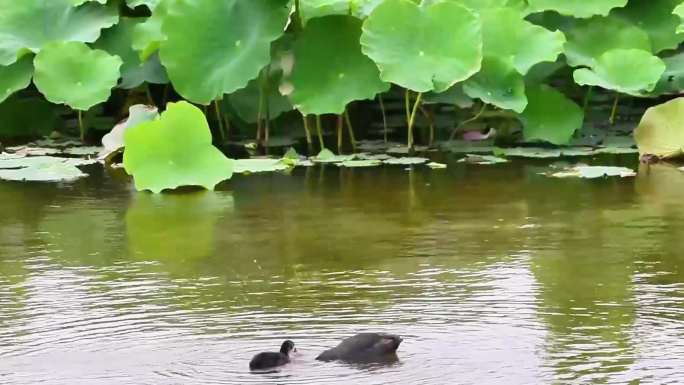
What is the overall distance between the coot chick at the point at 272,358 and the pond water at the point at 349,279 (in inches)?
1.3

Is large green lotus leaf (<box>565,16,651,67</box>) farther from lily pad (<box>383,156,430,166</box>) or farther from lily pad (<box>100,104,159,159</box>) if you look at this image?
lily pad (<box>100,104,159,159</box>)

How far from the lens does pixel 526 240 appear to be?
5.89 meters

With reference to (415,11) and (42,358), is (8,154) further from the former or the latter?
(42,358)

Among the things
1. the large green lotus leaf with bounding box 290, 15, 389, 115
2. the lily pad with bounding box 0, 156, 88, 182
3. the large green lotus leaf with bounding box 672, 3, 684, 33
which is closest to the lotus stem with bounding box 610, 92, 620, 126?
the large green lotus leaf with bounding box 672, 3, 684, 33

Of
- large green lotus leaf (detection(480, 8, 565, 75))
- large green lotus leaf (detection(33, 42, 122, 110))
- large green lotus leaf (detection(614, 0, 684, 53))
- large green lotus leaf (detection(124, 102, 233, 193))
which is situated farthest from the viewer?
large green lotus leaf (detection(614, 0, 684, 53))

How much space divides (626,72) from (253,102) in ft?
7.45

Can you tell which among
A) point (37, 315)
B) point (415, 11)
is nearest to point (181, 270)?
point (37, 315)

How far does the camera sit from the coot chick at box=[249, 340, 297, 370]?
3.89 m

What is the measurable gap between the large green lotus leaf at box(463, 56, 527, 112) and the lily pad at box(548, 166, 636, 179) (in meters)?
0.77

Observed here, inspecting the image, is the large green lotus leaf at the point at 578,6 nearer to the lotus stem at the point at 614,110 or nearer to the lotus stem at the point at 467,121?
the lotus stem at the point at 614,110

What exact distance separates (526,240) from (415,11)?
2628 mm

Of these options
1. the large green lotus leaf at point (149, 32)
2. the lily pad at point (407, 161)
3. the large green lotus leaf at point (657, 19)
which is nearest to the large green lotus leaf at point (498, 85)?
the lily pad at point (407, 161)

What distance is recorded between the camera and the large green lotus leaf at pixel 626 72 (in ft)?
28.0

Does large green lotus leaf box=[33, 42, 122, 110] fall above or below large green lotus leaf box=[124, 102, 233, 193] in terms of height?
above
